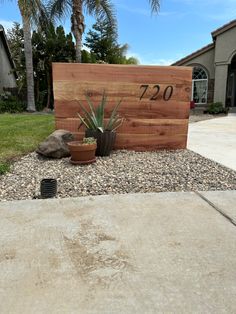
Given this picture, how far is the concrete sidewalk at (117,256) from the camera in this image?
1876 millimetres

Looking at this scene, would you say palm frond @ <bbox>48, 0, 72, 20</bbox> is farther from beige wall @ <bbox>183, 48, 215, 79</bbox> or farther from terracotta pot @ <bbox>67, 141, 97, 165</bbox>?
terracotta pot @ <bbox>67, 141, 97, 165</bbox>

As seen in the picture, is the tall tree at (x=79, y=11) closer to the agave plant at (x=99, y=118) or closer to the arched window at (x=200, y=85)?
the arched window at (x=200, y=85)

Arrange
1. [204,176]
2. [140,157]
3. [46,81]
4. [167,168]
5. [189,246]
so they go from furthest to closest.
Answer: [46,81], [140,157], [167,168], [204,176], [189,246]

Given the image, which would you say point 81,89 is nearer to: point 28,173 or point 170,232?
point 28,173

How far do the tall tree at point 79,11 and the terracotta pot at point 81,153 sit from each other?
12.6 meters

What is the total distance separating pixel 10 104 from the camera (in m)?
17.8

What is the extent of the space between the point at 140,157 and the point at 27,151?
7.34 feet

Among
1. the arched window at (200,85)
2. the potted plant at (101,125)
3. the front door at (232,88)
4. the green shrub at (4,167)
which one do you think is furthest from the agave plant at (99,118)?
the front door at (232,88)

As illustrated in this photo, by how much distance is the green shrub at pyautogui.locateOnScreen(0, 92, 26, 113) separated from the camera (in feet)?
57.6

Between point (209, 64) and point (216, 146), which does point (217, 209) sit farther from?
point (209, 64)

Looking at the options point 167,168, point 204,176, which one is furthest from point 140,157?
point 204,176

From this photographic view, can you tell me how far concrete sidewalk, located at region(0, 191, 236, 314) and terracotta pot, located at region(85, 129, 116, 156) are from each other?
2245 millimetres

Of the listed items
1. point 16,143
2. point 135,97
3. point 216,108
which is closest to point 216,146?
point 135,97

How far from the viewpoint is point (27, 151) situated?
20.2 ft
